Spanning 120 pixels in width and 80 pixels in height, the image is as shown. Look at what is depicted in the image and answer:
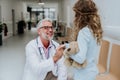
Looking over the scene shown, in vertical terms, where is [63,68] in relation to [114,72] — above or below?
above

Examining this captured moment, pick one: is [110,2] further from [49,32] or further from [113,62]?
[49,32]

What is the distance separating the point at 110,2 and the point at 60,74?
251 cm

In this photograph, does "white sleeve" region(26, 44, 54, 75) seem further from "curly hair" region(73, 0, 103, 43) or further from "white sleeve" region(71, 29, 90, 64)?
"curly hair" region(73, 0, 103, 43)

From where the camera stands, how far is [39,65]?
218cm

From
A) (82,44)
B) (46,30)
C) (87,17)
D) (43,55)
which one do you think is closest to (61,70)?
(43,55)

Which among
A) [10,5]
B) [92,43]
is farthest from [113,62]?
[10,5]

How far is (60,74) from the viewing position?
242 cm

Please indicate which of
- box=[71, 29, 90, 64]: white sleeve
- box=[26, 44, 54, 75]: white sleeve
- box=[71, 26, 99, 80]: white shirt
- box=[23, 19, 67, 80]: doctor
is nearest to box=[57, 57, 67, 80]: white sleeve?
box=[23, 19, 67, 80]: doctor

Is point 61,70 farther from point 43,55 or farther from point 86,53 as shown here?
point 86,53

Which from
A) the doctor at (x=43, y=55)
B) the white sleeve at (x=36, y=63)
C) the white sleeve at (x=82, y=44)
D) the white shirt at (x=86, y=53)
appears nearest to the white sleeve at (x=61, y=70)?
the doctor at (x=43, y=55)

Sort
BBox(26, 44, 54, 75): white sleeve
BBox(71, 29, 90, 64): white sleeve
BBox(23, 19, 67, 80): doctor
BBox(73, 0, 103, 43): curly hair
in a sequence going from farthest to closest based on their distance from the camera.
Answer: BBox(23, 19, 67, 80): doctor → BBox(26, 44, 54, 75): white sleeve → BBox(73, 0, 103, 43): curly hair → BBox(71, 29, 90, 64): white sleeve

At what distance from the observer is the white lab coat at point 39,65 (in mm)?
2181

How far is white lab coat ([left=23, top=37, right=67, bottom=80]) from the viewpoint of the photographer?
7.16 feet

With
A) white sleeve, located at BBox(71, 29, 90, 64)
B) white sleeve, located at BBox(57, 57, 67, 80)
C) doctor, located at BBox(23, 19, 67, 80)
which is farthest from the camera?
white sleeve, located at BBox(57, 57, 67, 80)
